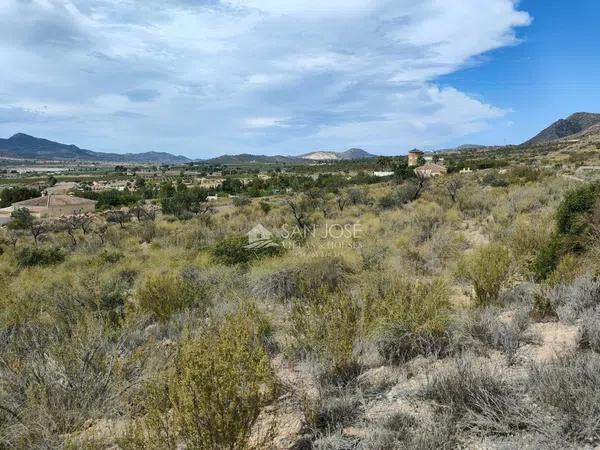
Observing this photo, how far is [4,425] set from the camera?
3.21 m

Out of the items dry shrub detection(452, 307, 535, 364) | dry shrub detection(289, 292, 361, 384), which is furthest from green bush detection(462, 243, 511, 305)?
dry shrub detection(289, 292, 361, 384)

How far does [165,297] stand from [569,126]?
207m

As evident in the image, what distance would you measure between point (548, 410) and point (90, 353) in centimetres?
435

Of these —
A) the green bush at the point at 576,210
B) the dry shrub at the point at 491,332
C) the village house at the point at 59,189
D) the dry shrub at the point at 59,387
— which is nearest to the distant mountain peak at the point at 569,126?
the village house at the point at 59,189

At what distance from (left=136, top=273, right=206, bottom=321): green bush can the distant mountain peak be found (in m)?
186

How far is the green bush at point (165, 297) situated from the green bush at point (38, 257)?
846cm

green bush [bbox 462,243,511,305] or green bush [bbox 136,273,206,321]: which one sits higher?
green bush [bbox 462,243,511,305]

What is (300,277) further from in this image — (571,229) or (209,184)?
(209,184)

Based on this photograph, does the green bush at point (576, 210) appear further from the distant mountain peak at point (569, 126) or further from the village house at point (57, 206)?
the distant mountain peak at point (569, 126)

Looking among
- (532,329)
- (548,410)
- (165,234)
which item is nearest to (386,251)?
(532,329)

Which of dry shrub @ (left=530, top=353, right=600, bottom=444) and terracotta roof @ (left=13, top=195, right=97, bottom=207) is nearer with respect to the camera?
dry shrub @ (left=530, top=353, right=600, bottom=444)

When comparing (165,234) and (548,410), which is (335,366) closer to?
(548,410)

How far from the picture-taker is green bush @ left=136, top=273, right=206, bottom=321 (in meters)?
6.85

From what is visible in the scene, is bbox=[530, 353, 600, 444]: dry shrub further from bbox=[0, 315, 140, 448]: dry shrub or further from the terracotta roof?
→ the terracotta roof
